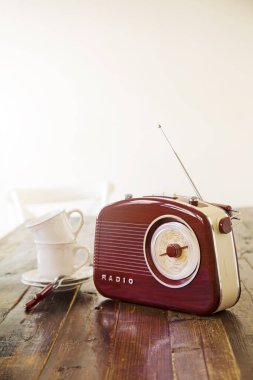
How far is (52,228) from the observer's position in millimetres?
1124

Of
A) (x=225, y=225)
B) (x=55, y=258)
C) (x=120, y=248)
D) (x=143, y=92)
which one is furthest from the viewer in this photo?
(x=143, y=92)

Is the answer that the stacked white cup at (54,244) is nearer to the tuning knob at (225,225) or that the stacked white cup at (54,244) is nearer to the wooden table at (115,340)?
the wooden table at (115,340)

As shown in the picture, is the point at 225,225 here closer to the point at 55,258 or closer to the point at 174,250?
Result: the point at 174,250

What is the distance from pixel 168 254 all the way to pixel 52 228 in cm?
26

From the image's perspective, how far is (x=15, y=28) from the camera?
4484 mm

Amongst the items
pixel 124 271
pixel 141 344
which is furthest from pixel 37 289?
pixel 141 344

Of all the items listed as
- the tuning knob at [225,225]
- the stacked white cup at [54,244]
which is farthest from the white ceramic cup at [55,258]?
the tuning knob at [225,225]

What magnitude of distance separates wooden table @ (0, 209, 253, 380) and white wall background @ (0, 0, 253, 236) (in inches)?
128

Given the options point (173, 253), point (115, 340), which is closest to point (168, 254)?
point (173, 253)

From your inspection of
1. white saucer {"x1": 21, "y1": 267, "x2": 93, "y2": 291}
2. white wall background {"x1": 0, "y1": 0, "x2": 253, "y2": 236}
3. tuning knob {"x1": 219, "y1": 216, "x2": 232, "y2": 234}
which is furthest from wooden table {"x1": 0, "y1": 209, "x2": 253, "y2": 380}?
white wall background {"x1": 0, "y1": 0, "x2": 253, "y2": 236}

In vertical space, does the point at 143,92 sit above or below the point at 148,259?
above

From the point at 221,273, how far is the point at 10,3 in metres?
4.00

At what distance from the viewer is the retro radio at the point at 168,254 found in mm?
922

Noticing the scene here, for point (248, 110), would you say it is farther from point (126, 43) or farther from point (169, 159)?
point (126, 43)
